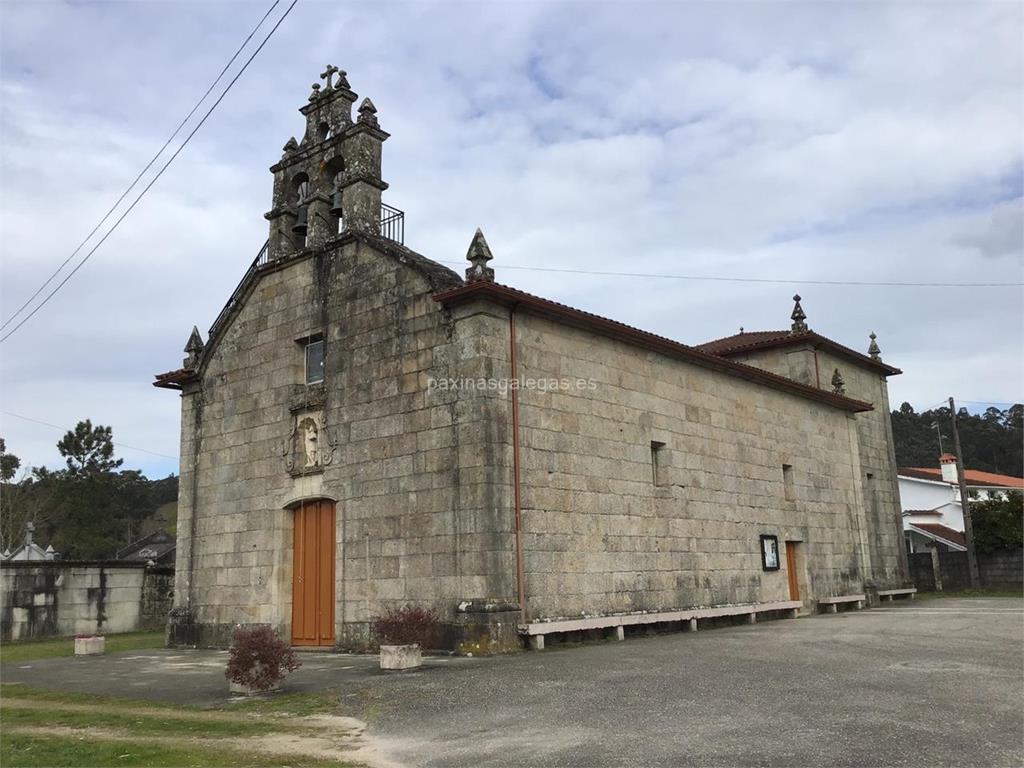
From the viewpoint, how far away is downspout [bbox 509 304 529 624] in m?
13.6

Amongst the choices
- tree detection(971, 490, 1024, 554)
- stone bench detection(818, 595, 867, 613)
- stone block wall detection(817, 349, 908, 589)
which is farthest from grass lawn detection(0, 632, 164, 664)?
tree detection(971, 490, 1024, 554)

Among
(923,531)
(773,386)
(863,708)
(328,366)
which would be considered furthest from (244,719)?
(923,531)

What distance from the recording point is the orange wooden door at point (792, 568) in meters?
21.6

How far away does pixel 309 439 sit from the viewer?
1683 centimetres

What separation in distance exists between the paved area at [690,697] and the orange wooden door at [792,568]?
21.1 ft

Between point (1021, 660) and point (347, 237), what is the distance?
13.1 meters

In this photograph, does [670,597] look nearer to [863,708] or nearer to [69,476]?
[863,708]

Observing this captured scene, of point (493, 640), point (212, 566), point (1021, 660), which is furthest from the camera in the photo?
point (212, 566)

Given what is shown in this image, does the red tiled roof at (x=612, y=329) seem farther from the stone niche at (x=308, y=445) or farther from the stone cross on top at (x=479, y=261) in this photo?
the stone niche at (x=308, y=445)

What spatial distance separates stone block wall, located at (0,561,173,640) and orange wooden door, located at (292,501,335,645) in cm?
965

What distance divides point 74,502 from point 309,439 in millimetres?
43774

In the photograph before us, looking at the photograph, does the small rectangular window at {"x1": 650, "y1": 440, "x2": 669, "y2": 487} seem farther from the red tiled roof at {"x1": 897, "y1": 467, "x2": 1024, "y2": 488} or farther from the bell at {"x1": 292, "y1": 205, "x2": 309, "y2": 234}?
the red tiled roof at {"x1": 897, "y1": 467, "x2": 1024, "y2": 488}

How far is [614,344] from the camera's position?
55.7 ft

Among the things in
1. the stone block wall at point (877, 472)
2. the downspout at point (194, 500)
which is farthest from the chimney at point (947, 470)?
the downspout at point (194, 500)
